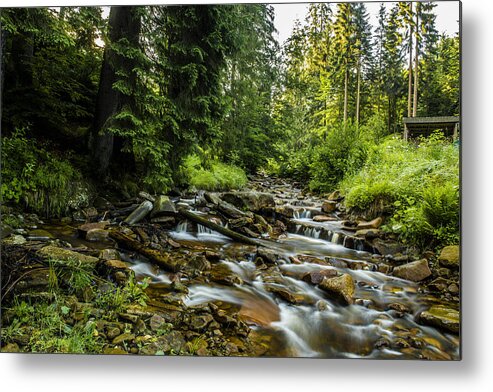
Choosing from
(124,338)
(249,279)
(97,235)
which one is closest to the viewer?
(124,338)

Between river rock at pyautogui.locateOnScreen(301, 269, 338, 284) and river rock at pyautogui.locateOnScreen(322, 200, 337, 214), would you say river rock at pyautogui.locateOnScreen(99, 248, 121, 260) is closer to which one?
river rock at pyautogui.locateOnScreen(301, 269, 338, 284)

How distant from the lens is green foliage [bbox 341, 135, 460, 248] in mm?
1962

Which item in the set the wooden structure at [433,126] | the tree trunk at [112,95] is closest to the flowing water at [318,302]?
the tree trunk at [112,95]

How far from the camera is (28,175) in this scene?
217cm

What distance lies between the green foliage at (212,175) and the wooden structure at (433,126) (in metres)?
1.26

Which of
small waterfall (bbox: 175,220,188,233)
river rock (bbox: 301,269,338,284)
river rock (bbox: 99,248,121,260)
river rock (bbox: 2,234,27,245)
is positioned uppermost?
small waterfall (bbox: 175,220,188,233)

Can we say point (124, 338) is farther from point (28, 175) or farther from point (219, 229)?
point (28, 175)

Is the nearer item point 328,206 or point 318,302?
point 318,302

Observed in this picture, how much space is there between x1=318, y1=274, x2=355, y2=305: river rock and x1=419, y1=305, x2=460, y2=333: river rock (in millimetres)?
447

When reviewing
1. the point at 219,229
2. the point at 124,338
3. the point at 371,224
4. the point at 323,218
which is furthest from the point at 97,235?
the point at 371,224

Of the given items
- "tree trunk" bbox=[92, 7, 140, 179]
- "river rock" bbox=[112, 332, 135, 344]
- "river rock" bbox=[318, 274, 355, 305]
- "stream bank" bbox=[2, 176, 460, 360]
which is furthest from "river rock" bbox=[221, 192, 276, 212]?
"river rock" bbox=[112, 332, 135, 344]

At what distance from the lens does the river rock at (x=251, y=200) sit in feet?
7.62

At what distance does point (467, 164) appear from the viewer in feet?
6.64

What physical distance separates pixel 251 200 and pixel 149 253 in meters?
0.86
